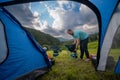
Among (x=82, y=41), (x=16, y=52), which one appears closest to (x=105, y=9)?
(x=16, y=52)

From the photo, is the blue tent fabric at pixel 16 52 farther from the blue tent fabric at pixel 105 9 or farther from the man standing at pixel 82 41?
the man standing at pixel 82 41

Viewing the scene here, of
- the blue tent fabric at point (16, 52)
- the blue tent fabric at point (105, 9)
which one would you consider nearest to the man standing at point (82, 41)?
the blue tent fabric at point (105, 9)

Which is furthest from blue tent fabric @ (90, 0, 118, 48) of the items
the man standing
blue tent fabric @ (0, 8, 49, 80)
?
the man standing

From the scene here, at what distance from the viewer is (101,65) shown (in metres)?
3.63

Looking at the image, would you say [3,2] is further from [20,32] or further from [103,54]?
[103,54]

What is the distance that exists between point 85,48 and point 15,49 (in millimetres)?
3179

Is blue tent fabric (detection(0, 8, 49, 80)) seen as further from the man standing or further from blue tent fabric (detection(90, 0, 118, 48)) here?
the man standing

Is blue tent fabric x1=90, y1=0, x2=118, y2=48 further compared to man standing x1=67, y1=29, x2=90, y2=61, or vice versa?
man standing x1=67, y1=29, x2=90, y2=61

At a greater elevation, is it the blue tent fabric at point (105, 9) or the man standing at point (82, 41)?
the blue tent fabric at point (105, 9)

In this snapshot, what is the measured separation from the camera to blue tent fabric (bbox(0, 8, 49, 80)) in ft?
10.3

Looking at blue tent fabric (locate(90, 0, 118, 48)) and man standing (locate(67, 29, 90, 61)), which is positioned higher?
blue tent fabric (locate(90, 0, 118, 48))

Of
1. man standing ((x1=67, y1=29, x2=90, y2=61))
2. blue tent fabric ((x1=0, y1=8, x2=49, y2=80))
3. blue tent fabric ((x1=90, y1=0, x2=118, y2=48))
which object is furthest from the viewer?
man standing ((x1=67, y1=29, x2=90, y2=61))

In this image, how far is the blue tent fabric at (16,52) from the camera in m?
3.14

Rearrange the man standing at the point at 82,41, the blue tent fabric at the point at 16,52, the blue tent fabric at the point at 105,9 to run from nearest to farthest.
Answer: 1. the blue tent fabric at the point at 16,52
2. the blue tent fabric at the point at 105,9
3. the man standing at the point at 82,41
